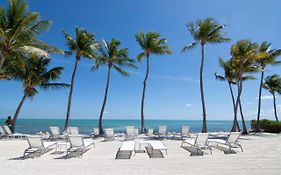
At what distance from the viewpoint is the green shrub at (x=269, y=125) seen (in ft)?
73.7

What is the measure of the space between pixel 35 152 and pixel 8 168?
3.48 meters

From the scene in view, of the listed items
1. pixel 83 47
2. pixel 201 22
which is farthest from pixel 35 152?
pixel 201 22

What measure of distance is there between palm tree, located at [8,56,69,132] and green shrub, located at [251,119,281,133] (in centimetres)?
1775

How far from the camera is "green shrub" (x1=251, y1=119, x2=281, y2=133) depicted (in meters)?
22.5

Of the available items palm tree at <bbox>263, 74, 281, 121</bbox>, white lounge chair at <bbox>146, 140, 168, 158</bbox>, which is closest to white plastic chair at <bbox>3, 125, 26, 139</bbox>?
white lounge chair at <bbox>146, 140, 168, 158</bbox>

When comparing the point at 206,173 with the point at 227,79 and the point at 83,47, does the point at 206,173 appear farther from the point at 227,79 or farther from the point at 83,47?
the point at 227,79

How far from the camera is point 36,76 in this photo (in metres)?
22.0

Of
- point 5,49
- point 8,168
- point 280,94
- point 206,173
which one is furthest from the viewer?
point 280,94

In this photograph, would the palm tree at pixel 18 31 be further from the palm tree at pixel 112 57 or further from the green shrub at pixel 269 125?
the green shrub at pixel 269 125

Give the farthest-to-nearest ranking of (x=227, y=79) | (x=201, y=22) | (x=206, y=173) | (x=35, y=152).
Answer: (x=227, y=79) < (x=201, y=22) < (x=35, y=152) < (x=206, y=173)

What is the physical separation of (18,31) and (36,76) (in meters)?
8.67

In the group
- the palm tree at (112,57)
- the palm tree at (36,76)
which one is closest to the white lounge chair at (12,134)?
the palm tree at (36,76)

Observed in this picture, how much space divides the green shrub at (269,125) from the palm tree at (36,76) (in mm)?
17752

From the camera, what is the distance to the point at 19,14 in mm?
14477
